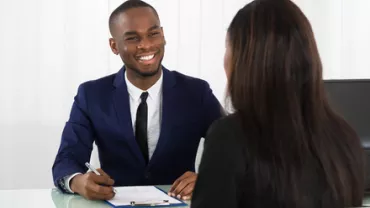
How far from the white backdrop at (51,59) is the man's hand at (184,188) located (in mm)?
1444

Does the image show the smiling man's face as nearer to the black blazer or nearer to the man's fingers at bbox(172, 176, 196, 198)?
the man's fingers at bbox(172, 176, 196, 198)

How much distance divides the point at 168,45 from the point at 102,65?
0.42 m

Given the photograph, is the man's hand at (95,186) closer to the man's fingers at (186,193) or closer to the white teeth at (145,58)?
the man's fingers at (186,193)

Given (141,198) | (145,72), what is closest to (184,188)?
(141,198)

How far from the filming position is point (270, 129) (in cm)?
121

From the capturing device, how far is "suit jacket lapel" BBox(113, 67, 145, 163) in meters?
2.40

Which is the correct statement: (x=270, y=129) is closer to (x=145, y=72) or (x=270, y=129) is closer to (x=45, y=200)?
(x=45, y=200)

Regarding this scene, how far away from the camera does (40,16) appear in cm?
342

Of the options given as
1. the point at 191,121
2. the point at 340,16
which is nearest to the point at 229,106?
the point at 191,121

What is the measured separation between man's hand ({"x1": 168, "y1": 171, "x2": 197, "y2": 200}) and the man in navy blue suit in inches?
10.7

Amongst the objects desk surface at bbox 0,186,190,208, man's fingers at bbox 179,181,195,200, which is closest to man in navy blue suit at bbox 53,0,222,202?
desk surface at bbox 0,186,190,208

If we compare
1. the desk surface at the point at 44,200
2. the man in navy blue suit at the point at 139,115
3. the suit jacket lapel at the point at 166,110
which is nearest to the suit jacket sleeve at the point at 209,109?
the man in navy blue suit at the point at 139,115

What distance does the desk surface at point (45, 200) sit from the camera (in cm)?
198

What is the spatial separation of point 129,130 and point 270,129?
4.14 ft
